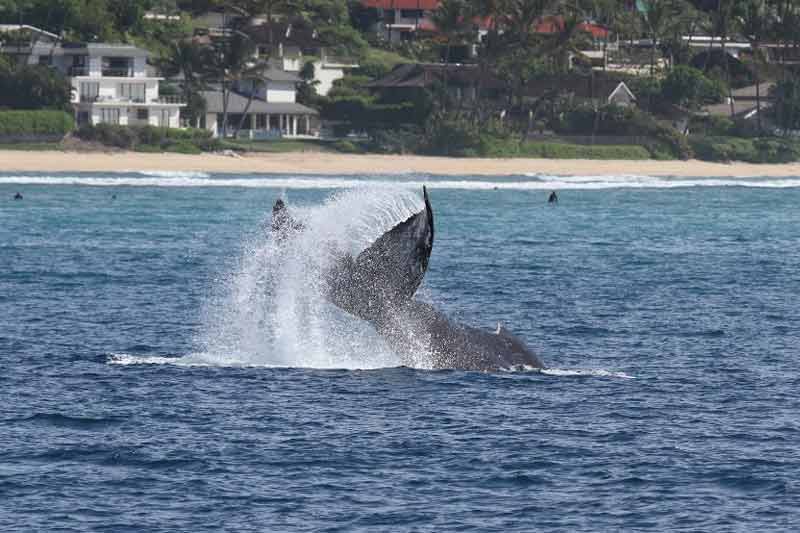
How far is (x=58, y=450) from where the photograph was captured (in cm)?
3036

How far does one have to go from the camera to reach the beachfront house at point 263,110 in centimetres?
16500

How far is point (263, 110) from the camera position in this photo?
166 m

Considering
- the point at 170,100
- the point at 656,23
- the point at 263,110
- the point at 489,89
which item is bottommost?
the point at 263,110

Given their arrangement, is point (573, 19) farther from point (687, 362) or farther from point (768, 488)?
point (768, 488)

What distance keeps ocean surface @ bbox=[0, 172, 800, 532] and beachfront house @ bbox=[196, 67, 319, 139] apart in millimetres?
99976

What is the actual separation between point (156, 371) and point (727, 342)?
1680cm

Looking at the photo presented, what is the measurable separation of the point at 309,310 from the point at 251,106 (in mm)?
126999

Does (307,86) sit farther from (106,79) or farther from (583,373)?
(583,373)

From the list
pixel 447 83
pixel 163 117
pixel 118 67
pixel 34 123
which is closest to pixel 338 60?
pixel 447 83

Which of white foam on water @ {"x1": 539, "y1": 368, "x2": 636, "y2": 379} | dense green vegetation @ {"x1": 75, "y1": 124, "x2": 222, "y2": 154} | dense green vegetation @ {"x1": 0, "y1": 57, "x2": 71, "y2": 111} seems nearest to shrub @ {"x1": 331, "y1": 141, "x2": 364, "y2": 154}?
dense green vegetation @ {"x1": 75, "y1": 124, "x2": 222, "y2": 154}

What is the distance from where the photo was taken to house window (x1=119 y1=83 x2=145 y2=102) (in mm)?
157875

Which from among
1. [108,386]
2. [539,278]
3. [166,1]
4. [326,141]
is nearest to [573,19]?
[326,141]

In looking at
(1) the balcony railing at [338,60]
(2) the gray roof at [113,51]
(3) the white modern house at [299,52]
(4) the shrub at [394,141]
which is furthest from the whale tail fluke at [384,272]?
(1) the balcony railing at [338,60]

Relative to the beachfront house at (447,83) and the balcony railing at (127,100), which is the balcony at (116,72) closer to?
the balcony railing at (127,100)
